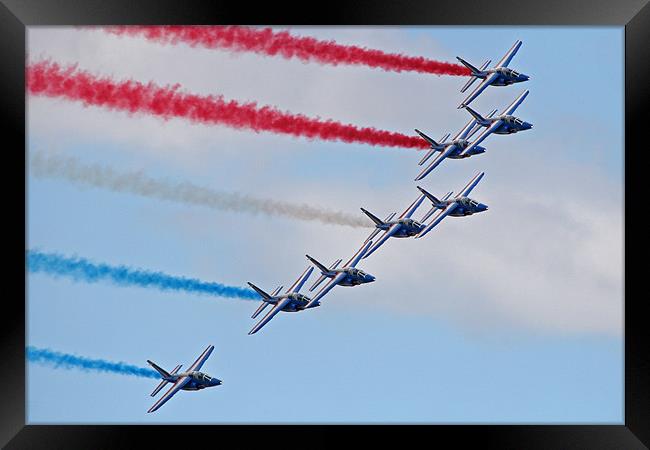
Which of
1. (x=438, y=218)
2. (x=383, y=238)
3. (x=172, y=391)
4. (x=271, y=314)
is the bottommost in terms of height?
(x=172, y=391)

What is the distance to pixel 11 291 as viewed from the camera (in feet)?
127

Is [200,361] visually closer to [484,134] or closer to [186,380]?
[186,380]

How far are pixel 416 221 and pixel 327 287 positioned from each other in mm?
4789

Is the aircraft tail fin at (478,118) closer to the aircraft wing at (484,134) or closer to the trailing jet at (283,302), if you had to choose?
the aircraft wing at (484,134)

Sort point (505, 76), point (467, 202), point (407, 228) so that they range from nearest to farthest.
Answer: point (407, 228)
point (467, 202)
point (505, 76)

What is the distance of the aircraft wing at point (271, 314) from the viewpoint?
169 ft

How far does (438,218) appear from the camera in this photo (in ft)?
181

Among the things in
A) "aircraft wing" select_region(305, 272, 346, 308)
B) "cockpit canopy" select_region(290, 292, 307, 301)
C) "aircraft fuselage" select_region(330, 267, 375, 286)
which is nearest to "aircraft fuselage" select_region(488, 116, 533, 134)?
"aircraft fuselage" select_region(330, 267, 375, 286)

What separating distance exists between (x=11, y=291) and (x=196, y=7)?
32.1 feet

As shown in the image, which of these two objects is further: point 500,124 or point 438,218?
point 500,124

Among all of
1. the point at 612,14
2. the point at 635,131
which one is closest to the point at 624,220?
the point at 635,131

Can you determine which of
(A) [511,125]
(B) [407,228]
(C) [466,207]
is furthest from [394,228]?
(A) [511,125]

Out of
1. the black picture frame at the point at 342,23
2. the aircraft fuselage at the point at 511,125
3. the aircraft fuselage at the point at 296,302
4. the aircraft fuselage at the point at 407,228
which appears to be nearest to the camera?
the black picture frame at the point at 342,23

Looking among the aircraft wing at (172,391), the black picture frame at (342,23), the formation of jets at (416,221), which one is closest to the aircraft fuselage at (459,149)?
the formation of jets at (416,221)
